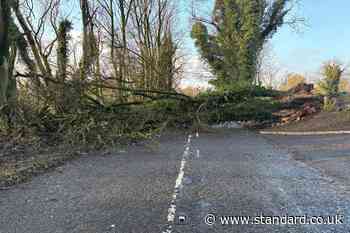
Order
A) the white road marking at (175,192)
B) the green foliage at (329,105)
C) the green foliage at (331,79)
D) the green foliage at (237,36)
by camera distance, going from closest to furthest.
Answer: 1. the white road marking at (175,192)
2. the green foliage at (329,105)
3. the green foliage at (331,79)
4. the green foliage at (237,36)

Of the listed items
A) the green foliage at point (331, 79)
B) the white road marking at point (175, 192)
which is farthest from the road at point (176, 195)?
the green foliage at point (331, 79)

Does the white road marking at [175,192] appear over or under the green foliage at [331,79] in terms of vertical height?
under

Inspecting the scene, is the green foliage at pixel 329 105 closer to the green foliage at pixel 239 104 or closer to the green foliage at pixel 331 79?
the green foliage at pixel 331 79

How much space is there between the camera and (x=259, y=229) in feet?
10.5

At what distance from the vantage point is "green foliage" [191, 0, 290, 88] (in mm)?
→ 19938

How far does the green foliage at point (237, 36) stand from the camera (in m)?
19.9

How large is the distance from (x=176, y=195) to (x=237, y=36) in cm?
1769

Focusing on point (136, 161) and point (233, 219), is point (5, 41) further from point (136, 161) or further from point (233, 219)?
point (233, 219)

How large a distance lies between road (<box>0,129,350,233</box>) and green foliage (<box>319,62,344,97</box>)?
9.54 meters

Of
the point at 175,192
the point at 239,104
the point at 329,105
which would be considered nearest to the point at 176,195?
the point at 175,192

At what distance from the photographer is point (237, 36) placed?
20.4 meters

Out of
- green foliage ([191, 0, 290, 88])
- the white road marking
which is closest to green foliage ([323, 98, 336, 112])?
→ green foliage ([191, 0, 290, 88])

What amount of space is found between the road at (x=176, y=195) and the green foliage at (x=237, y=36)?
45.2 feet

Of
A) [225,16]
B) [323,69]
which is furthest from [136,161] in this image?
[225,16]
